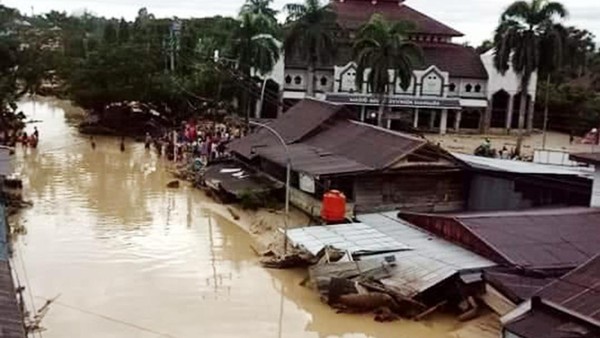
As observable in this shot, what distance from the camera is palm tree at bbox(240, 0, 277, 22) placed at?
167 ft

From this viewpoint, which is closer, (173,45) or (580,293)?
(580,293)

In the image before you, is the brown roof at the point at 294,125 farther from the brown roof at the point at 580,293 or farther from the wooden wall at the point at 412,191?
the brown roof at the point at 580,293

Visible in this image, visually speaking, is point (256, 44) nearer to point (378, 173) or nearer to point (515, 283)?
point (378, 173)

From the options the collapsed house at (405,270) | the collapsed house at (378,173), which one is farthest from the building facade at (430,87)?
the collapsed house at (405,270)

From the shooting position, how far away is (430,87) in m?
53.5

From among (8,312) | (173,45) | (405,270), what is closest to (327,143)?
(405,270)

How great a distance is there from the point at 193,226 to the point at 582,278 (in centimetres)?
1722

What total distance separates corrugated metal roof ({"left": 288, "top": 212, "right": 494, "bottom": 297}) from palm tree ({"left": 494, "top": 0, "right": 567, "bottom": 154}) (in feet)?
73.2

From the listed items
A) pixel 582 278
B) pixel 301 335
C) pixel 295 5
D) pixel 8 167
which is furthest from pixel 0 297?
pixel 295 5

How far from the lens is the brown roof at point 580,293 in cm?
1249

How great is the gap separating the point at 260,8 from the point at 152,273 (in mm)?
33004

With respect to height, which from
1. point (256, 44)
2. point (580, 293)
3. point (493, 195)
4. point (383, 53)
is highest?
point (256, 44)

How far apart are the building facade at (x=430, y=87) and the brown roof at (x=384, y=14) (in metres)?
0.13

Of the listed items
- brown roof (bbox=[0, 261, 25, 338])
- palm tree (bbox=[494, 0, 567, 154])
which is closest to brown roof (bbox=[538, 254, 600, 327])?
brown roof (bbox=[0, 261, 25, 338])
